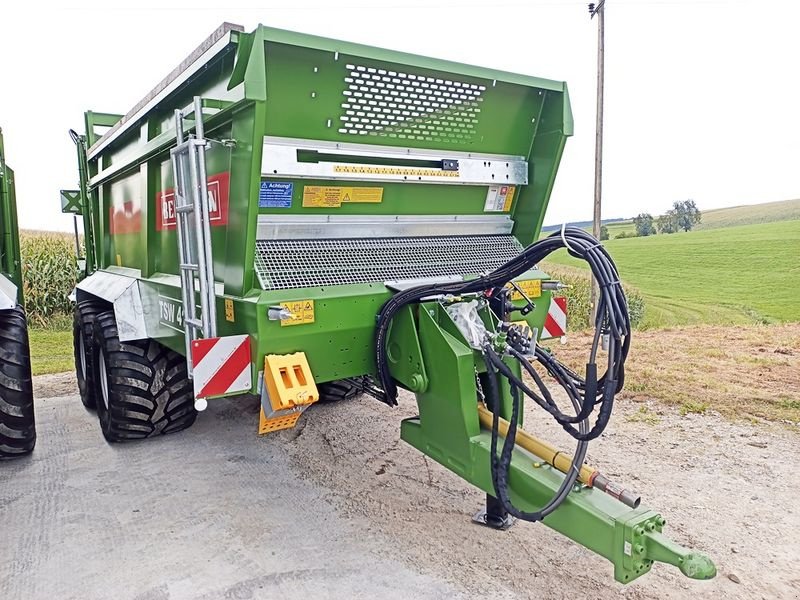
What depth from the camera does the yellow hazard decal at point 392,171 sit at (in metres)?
3.28

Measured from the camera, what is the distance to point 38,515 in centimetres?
351

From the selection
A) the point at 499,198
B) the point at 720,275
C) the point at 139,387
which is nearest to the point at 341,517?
the point at 139,387

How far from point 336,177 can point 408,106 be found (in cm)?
56

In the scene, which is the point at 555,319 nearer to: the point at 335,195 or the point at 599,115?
the point at 335,195

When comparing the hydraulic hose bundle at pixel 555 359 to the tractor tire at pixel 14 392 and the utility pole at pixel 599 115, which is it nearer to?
the tractor tire at pixel 14 392

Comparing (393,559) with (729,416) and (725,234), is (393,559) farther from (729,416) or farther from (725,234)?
(725,234)

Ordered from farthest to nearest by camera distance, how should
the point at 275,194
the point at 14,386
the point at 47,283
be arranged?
the point at 47,283 < the point at 14,386 < the point at 275,194

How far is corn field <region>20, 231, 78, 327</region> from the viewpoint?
36.8 ft

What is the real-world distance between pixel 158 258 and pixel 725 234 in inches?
677

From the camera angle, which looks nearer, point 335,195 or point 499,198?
point 335,195

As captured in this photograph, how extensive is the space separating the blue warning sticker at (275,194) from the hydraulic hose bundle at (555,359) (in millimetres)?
748

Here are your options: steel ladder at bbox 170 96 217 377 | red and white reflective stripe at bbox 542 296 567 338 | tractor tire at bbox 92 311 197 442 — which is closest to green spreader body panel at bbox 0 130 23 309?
tractor tire at bbox 92 311 197 442

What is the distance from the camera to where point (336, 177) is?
10.7 ft

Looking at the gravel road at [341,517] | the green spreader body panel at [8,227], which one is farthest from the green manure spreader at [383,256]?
the green spreader body panel at [8,227]
